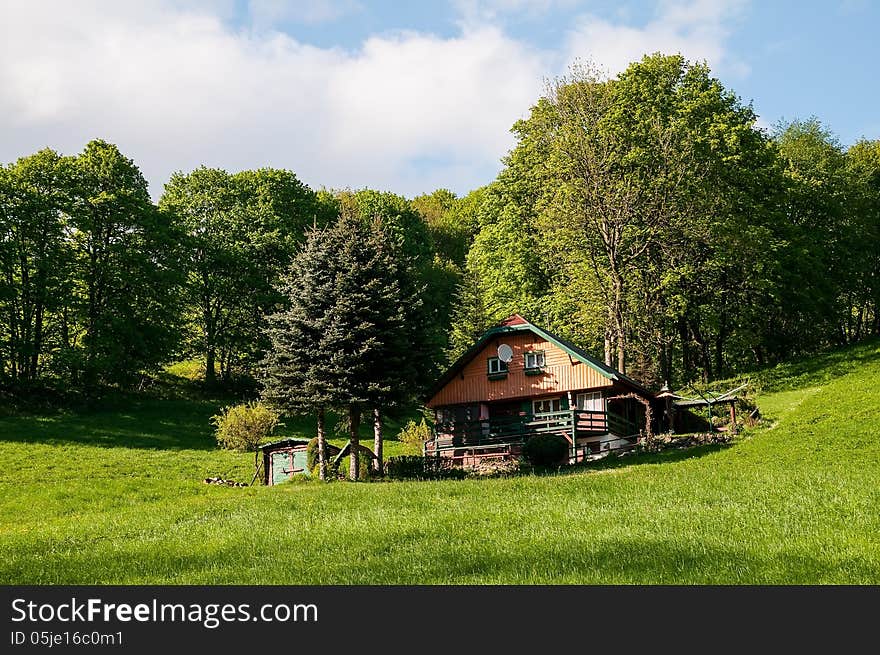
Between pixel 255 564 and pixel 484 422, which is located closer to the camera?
pixel 255 564

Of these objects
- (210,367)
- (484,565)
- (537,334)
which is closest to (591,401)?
(537,334)

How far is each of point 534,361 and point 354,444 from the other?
12282mm

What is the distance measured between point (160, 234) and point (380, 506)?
3633cm

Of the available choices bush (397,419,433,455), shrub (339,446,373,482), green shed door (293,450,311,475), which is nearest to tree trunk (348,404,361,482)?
shrub (339,446,373,482)

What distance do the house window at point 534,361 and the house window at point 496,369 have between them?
1203mm

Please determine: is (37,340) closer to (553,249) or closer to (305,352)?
(305,352)

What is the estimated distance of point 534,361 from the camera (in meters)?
42.4

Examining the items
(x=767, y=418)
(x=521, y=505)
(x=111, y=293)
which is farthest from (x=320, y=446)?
(x=111, y=293)

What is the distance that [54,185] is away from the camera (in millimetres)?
50344

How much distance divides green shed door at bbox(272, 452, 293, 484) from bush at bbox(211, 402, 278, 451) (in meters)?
7.33

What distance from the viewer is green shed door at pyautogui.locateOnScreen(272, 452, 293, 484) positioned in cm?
3569

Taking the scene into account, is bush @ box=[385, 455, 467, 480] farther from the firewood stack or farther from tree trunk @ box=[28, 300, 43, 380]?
tree trunk @ box=[28, 300, 43, 380]

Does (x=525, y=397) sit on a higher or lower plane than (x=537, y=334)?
lower

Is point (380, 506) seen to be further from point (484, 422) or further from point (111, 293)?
point (111, 293)
